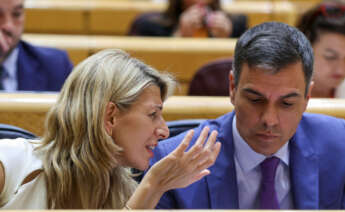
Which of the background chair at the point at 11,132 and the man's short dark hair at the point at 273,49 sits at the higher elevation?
the man's short dark hair at the point at 273,49

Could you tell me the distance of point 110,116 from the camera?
128cm

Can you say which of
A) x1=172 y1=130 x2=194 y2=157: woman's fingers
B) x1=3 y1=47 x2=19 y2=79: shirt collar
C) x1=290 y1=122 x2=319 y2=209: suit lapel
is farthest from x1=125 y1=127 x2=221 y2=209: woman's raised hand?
x1=3 y1=47 x2=19 y2=79: shirt collar

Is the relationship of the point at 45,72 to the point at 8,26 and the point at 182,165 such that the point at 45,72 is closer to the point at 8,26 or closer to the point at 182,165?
the point at 8,26

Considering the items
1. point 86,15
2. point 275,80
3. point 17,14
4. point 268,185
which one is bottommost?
point 86,15

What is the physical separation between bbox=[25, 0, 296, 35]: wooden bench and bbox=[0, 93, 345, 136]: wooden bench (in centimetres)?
145

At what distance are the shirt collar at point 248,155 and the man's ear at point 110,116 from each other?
0.28 metres

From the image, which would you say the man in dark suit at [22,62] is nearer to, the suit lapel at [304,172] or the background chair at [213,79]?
the background chair at [213,79]

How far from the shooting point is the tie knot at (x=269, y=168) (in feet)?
4.23

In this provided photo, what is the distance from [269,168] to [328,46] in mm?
926

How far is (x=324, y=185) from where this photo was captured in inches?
51.9

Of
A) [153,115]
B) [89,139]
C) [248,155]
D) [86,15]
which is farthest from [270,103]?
[86,15]

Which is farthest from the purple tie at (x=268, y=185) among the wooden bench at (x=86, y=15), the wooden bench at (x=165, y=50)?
the wooden bench at (x=86, y=15)

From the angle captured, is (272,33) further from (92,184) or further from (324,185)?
(92,184)

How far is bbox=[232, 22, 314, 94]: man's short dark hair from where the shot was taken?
123 centimetres
